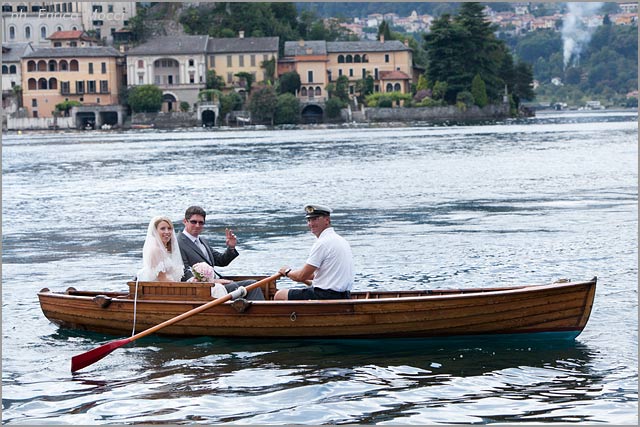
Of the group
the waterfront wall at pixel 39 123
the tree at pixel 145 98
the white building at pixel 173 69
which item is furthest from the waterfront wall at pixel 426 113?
the waterfront wall at pixel 39 123

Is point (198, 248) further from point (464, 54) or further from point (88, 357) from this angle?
point (464, 54)

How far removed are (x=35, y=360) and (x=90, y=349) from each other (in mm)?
669

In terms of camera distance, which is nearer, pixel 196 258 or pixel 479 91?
pixel 196 258

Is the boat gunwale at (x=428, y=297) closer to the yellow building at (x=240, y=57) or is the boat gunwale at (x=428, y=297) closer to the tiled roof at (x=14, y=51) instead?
the yellow building at (x=240, y=57)

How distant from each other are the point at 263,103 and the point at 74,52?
23.7 metres

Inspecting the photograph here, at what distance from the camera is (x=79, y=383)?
39.3 ft

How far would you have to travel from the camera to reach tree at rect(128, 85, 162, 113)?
417ft

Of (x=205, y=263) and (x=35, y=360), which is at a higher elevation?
(x=205, y=263)

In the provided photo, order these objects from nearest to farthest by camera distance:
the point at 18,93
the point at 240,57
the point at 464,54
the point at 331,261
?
the point at 331,261, the point at 464,54, the point at 240,57, the point at 18,93

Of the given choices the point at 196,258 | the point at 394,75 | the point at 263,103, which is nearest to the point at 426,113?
the point at 394,75

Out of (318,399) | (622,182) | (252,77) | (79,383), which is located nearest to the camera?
(318,399)

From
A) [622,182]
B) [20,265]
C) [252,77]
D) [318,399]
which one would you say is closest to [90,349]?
[318,399]

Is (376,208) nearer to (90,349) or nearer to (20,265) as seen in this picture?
(20,265)

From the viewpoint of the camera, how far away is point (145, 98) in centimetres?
12700
